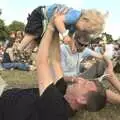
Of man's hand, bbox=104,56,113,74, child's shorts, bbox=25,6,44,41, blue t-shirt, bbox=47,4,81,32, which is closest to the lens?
blue t-shirt, bbox=47,4,81,32

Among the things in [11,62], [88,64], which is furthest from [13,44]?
[88,64]

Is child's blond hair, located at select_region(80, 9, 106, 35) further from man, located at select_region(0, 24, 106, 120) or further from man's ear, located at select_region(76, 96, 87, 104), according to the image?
man's ear, located at select_region(76, 96, 87, 104)

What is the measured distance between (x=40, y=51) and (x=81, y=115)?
2968 mm

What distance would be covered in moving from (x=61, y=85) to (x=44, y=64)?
0.99 ft

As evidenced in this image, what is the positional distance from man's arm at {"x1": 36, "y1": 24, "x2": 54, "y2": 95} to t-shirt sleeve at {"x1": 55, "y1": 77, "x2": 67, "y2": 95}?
0.18 metres

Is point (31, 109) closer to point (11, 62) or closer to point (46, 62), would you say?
point (46, 62)

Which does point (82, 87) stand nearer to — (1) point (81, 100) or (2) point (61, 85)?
(1) point (81, 100)

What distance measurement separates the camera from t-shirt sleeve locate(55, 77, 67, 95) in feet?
14.2

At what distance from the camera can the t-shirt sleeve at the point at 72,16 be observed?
Result: 511 cm

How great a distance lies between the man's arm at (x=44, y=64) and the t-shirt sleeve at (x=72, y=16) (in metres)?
0.77

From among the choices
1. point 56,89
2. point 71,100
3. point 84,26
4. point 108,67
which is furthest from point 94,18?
point 108,67

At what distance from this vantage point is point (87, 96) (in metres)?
4.02

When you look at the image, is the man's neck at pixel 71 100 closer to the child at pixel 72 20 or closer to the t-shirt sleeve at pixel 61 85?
the t-shirt sleeve at pixel 61 85

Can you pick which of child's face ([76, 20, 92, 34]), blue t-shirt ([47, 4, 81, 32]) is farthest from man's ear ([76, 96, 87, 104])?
child's face ([76, 20, 92, 34])
